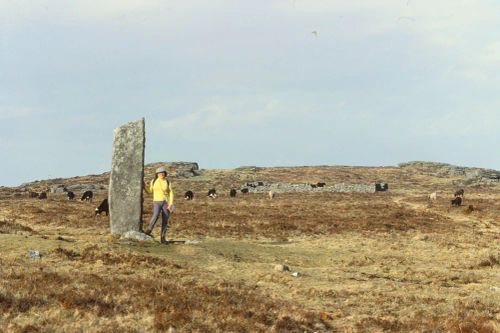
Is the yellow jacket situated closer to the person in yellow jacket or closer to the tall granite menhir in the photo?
the person in yellow jacket

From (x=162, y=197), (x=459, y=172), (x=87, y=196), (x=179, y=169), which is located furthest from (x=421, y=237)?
(x=459, y=172)

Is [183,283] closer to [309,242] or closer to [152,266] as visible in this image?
[152,266]

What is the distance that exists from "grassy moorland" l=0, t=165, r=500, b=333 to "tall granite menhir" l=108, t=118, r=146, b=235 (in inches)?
61.7

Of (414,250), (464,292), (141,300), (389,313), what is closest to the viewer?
(141,300)

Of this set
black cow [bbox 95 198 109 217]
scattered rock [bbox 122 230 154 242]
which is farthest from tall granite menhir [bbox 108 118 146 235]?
black cow [bbox 95 198 109 217]

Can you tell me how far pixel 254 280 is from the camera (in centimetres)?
1558

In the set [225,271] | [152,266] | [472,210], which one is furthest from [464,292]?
[472,210]

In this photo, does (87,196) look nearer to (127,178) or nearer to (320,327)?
(127,178)

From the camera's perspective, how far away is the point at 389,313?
12.3 metres

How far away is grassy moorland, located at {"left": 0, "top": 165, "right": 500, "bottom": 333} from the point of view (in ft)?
33.0

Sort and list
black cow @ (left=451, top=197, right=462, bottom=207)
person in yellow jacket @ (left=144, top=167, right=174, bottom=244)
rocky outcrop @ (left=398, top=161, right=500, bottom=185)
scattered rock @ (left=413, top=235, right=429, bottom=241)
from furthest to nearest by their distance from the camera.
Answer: rocky outcrop @ (left=398, top=161, right=500, bottom=185)
black cow @ (left=451, top=197, right=462, bottom=207)
scattered rock @ (left=413, top=235, right=429, bottom=241)
person in yellow jacket @ (left=144, top=167, right=174, bottom=244)

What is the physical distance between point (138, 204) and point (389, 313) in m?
12.1

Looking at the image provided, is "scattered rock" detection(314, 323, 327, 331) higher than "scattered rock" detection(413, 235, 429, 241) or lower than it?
higher

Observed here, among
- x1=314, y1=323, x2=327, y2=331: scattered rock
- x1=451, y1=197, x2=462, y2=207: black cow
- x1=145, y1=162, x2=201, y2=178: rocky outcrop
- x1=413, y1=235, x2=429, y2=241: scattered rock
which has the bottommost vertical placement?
x1=413, y1=235, x2=429, y2=241: scattered rock
